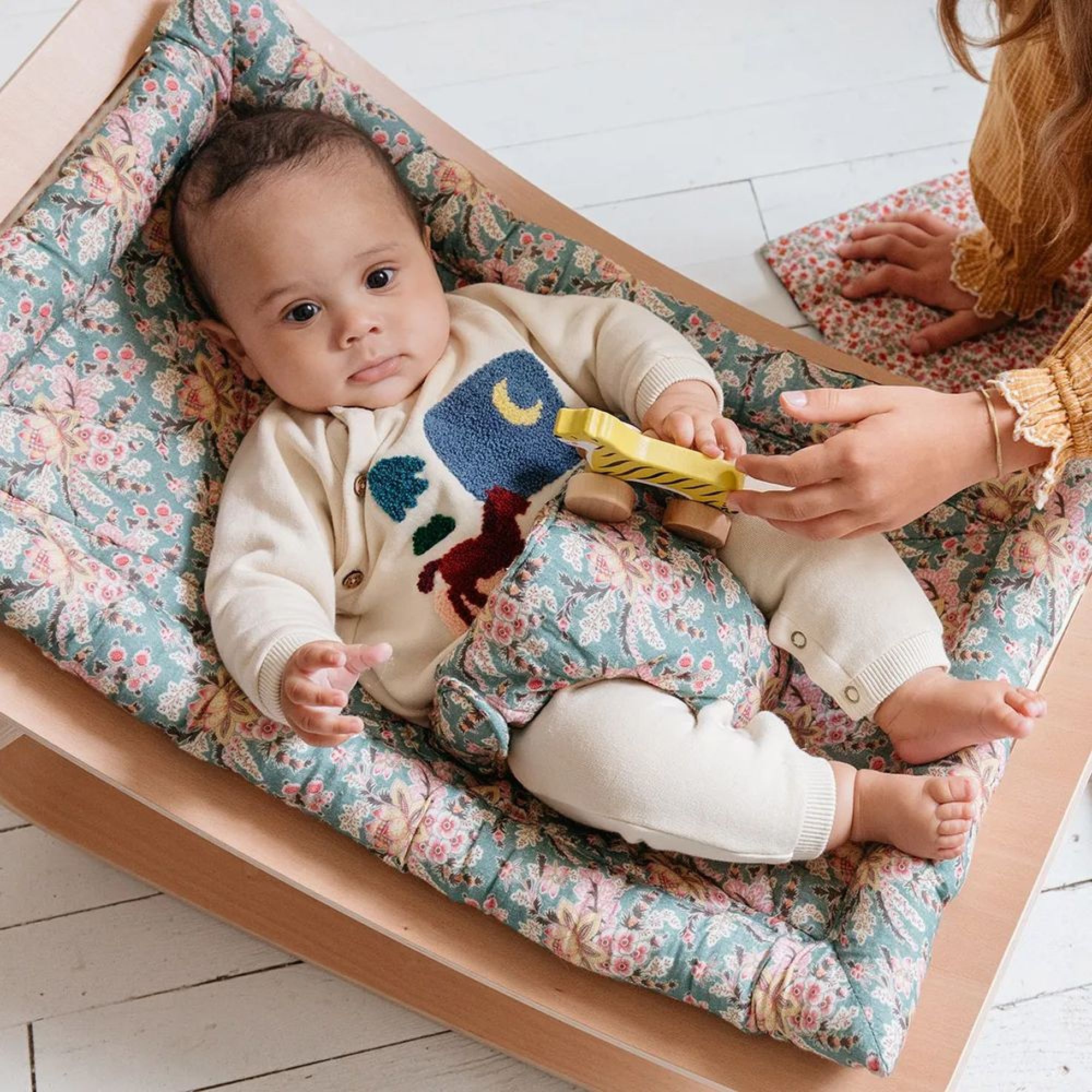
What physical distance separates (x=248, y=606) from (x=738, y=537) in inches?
18.2

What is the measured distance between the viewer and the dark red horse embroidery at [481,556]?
116 cm

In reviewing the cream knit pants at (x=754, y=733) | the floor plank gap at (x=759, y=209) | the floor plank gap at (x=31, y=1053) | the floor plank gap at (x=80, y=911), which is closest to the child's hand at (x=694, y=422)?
the cream knit pants at (x=754, y=733)

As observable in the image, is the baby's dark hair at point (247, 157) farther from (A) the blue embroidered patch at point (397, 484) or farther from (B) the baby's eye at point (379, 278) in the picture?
(A) the blue embroidered patch at point (397, 484)

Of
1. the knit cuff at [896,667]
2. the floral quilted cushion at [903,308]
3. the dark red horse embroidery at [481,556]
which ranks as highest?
the dark red horse embroidery at [481,556]

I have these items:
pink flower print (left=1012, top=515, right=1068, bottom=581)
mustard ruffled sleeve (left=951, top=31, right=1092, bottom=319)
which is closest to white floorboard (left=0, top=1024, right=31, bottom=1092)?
pink flower print (left=1012, top=515, right=1068, bottom=581)

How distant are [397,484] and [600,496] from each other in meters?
0.21

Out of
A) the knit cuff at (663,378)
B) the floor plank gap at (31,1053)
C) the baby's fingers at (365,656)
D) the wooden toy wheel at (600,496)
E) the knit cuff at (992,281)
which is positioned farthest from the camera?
the knit cuff at (992,281)

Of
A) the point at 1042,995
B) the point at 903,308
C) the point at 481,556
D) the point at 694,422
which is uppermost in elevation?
the point at 694,422

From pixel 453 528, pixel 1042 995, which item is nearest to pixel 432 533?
pixel 453 528

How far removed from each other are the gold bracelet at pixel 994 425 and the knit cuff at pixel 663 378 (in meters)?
0.26

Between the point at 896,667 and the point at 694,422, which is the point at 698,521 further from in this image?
the point at 896,667

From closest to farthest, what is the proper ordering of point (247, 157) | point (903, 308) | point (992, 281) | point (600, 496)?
point (600, 496) < point (247, 157) < point (992, 281) < point (903, 308)

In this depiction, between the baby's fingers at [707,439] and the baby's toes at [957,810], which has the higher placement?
the baby's fingers at [707,439]

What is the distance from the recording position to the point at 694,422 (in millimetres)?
1116
